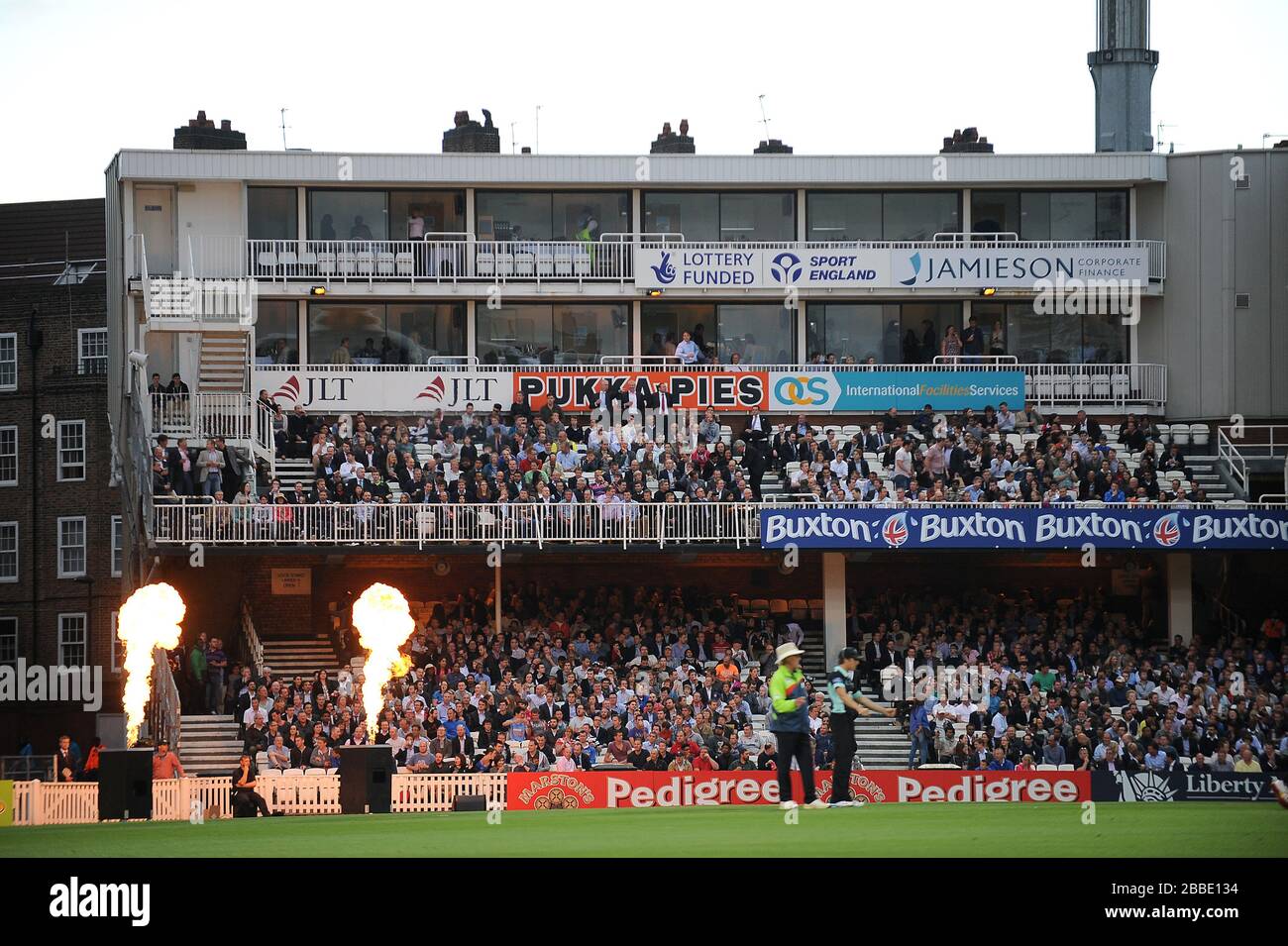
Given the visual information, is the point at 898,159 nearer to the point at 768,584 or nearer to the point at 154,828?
the point at 768,584

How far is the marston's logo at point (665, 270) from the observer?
1747 inches

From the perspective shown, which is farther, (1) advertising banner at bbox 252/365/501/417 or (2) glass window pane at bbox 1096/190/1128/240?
(2) glass window pane at bbox 1096/190/1128/240

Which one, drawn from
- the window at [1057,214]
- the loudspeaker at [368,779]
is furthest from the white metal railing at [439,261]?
the loudspeaker at [368,779]

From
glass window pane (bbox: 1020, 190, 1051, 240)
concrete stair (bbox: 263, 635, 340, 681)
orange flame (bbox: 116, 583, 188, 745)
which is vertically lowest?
concrete stair (bbox: 263, 635, 340, 681)

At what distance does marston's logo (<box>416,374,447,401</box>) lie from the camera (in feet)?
142

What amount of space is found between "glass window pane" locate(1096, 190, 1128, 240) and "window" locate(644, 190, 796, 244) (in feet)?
24.7

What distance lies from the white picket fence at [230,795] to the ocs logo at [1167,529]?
53.3 feet

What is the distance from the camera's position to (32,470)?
53.0 metres

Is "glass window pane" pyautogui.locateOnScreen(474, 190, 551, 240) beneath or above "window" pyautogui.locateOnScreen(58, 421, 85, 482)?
above

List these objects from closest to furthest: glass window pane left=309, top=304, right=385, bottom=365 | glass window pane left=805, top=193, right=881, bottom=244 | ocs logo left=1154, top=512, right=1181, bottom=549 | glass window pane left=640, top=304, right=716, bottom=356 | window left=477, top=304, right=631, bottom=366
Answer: ocs logo left=1154, top=512, right=1181, bottom=549 < glass window pane left=309, top=304, right=385, bottom=365 < window left=477, top=304, right=631, bottom=366 < glass window pane left=640, top=304, right=716, bottom=356 < glass window pane left=805, top=193, right=881, bottom=244

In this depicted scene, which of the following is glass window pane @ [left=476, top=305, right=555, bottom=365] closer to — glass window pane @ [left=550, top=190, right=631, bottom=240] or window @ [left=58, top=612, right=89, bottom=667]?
glass window pane @ [left=550, top=190, right=631, bottom=240]

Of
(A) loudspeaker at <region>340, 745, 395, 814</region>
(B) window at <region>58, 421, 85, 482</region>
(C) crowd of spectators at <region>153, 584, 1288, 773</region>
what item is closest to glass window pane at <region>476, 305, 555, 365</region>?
(C) crowd of spectators at <region>153, 584, 1288, 773</region>

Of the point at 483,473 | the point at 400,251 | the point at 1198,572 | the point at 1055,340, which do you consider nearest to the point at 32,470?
the point at 400,251

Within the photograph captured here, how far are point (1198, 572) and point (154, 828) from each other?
2692 centimetres
